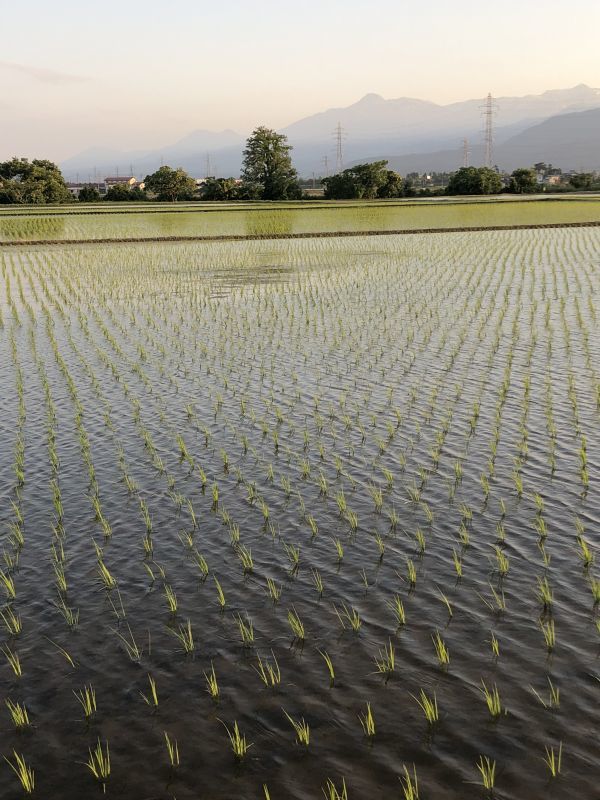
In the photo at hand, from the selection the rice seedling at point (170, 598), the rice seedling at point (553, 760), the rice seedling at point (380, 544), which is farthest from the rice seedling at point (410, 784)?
the rice seedling at point (380, 544)

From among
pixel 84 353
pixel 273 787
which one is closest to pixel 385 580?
pixel 273 787

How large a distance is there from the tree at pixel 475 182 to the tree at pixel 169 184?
25686mm

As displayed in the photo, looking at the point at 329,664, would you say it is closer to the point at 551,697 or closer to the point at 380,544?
the point at 551,697

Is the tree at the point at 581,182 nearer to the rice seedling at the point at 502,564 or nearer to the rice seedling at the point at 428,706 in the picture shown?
the rice seedling at the point at 502,564

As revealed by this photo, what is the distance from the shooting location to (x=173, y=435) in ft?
29.2

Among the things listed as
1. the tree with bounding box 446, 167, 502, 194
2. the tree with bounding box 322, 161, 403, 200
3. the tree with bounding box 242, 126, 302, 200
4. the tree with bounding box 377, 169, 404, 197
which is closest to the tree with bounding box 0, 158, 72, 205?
the tree with bounding box 242, 126, 302, 200

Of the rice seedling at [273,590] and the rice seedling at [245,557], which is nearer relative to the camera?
the rice seedling at [273,590]

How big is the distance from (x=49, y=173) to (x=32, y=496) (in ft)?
221

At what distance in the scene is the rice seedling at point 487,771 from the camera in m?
3.70

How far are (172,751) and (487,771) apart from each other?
168 centimetres

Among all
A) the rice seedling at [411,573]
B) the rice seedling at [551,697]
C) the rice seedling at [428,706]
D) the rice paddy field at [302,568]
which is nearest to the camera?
the rice paddy field at [302,568]

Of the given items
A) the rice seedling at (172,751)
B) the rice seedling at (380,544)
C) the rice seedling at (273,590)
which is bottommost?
the rice seedling at (172,751)

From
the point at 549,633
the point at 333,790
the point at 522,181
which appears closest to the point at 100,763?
the point at 333,790

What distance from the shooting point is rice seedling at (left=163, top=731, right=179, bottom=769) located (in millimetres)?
3971
